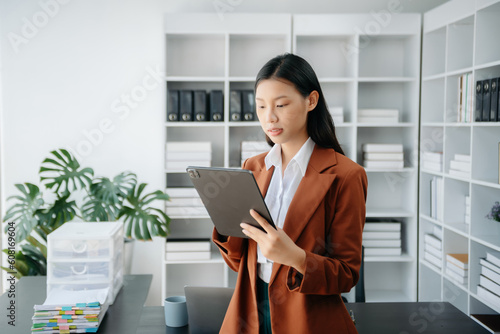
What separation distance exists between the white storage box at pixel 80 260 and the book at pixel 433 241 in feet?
7.86

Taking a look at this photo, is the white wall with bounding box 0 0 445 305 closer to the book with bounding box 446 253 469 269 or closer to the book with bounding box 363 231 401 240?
the book with bounding box 363 231 401 240

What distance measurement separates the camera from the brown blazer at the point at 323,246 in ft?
3.93

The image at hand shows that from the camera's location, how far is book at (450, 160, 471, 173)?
9.82 feet

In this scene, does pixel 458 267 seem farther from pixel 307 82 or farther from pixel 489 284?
pixel 307 82

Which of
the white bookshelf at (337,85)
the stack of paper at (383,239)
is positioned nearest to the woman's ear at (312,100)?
the white bookshelf at (337,85)

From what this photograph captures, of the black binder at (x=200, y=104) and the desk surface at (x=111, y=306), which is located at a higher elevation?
A: the black binder at (x=200, y=104)

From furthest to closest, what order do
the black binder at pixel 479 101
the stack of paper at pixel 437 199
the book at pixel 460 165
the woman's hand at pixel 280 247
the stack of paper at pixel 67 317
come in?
1. the stack of paper at pixel 437 199
2. the book at pixel 460 165
3. the black binder at pixel 479 101
4. the stack of paper at pixel 67 317
5. the woman's hand at pixel 280 247

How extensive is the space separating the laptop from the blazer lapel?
0.51 metres

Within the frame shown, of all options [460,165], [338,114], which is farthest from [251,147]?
[460,165]

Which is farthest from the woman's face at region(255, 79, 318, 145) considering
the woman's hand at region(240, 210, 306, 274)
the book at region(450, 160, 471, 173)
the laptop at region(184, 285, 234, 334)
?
the book at region(450, 160, 471, 173)

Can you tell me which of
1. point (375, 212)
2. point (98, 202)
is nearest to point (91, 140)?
point (98, 202)

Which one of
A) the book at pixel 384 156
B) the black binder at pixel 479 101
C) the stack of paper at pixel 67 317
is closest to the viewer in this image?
the stack of paper at pixel 67 317

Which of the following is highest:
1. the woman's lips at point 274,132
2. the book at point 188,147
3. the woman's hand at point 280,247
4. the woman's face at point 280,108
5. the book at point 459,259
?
the woman's face at point 280,108

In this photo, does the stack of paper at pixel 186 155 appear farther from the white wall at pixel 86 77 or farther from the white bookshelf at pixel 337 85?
the white wall at pixel 86 77
